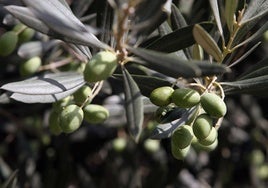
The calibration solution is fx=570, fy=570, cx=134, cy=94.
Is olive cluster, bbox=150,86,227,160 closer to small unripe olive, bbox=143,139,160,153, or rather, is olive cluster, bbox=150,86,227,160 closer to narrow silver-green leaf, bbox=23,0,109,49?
narrow silver-green leaf, bbox=23,0,109,49

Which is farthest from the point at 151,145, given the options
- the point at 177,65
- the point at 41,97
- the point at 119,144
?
the point at 177,65

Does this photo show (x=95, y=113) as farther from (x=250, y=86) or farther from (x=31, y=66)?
(x=31, y=66)

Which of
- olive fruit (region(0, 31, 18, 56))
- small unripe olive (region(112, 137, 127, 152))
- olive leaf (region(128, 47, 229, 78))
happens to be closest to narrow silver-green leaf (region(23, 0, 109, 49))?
olive leaf (region(128, 47, 229, 78))

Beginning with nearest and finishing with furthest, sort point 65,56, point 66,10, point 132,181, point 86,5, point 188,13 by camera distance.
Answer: point 66,10, point 86,5, point 188,13, point 65,56, point 132,181

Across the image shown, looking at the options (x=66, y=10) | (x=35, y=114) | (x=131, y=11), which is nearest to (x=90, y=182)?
(x=35, y=114)

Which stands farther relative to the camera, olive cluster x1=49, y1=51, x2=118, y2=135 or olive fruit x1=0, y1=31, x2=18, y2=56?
olive fruit x1=0, y1=31, x2=18, y2=56

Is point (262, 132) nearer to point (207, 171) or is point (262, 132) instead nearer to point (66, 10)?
point (207, 171)
